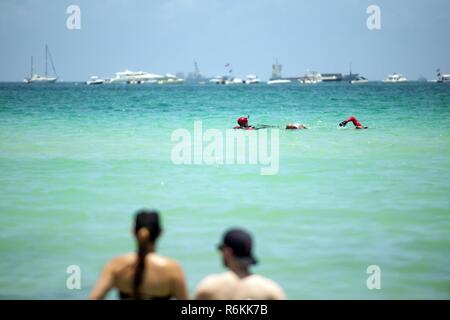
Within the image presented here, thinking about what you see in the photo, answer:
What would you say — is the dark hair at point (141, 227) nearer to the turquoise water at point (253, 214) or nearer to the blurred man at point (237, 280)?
the blurred man at point (237, 280)

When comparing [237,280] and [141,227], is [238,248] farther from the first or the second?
[141,227]

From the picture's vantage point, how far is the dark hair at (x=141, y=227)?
4.73 m

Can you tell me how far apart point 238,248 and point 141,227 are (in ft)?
2.41

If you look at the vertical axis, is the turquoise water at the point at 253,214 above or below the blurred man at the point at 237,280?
below

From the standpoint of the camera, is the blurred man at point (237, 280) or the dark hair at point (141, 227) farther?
the dark hair at point (141, 227)

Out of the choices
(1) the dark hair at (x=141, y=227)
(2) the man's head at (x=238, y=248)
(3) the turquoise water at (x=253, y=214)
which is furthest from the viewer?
(3) the turquoise water at (x=253, y=214)

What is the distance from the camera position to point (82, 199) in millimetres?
12461

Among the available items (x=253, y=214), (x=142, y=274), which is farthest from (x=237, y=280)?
(x=253, y=214)

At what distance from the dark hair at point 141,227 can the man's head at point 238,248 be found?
1.67 ft

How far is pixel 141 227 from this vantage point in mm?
4746

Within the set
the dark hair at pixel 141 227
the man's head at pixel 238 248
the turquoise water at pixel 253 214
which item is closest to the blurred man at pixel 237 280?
the man's head at pixel 238 248

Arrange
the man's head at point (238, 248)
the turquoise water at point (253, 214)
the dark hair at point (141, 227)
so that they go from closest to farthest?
the man's head at point (238, 248)
the dark hair at point (141, 227)
the turquoise water at point (253, 214)

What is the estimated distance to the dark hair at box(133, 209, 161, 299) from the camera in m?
4.73

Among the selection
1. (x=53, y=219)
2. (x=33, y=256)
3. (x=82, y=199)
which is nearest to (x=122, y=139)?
(x=82, y=199)
